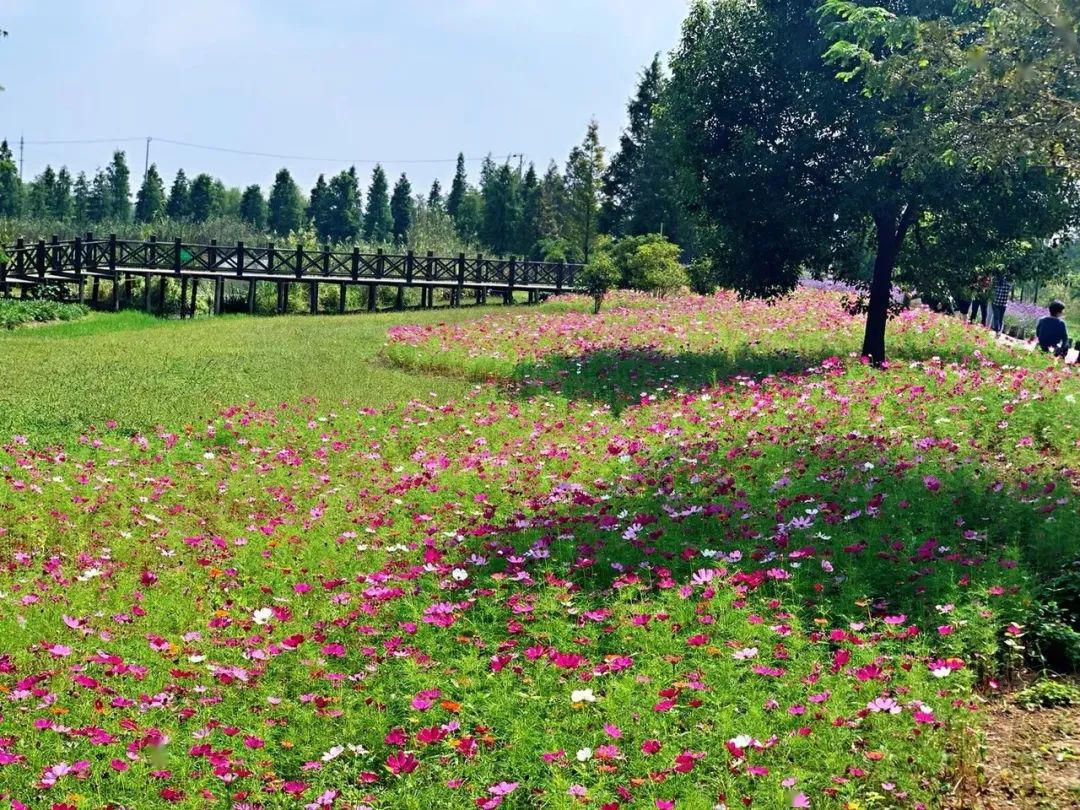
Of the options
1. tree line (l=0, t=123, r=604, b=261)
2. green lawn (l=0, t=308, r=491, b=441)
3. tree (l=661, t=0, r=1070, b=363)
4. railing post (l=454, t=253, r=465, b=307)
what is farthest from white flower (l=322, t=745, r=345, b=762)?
tree line (l=0, t=123, r=604, b=261)

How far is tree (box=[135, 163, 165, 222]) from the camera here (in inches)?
3684

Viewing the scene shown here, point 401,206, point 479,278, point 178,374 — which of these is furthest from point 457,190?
point 178,374

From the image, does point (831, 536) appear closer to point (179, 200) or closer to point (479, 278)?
point (479, 278)

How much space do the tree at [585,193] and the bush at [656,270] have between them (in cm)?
2762

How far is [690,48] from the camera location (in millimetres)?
19500

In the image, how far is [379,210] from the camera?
9556 cm

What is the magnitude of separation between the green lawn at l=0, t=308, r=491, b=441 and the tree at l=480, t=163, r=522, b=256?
5186 cm

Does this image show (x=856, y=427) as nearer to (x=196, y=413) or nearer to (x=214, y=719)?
(x=214, y=719)

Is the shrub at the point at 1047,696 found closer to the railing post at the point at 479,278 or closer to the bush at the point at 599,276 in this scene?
the bush at the point at 599,276

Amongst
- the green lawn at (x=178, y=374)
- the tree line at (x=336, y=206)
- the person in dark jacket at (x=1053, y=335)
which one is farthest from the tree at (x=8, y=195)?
the person in dark jacket at (x=1053, y=335)

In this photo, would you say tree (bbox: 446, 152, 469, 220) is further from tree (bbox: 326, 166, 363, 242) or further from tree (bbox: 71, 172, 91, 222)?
tree (bbox: 71, 172, 91, 222)

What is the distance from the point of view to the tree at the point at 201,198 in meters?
93.8

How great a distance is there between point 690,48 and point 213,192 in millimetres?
84305

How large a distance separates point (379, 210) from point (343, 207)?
5355 millimetres
